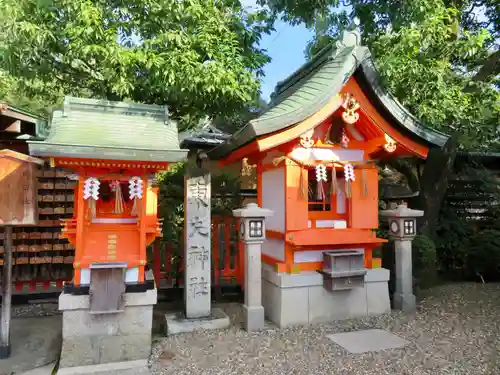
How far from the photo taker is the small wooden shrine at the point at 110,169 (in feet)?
15.9

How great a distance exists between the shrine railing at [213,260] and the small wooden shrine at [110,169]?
190cm

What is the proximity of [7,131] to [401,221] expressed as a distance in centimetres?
789

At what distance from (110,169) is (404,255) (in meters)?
5.54

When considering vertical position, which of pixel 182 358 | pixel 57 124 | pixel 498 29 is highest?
pixel 498 29

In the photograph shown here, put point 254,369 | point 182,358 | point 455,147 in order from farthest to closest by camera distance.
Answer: point 455,147
point 182,358
point 254,369

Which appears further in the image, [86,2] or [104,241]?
[86,2]

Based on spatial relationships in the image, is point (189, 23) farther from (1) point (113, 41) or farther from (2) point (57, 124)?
(2) point (57, 124)

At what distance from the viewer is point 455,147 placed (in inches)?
370

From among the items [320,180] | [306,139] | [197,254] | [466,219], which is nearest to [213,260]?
[197,254]

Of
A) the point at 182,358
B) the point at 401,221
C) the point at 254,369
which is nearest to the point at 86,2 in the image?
the point at 182,358

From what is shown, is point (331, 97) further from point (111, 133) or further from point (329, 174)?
point (111, 133)

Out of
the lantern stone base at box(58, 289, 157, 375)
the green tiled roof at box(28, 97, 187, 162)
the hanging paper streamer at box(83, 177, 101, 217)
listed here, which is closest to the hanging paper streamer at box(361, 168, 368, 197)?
the green tiled roof at box(28, 97, 187, 162)

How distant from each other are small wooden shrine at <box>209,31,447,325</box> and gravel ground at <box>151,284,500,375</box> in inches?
22.4

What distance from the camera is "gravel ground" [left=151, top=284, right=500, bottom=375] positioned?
4789 mm
